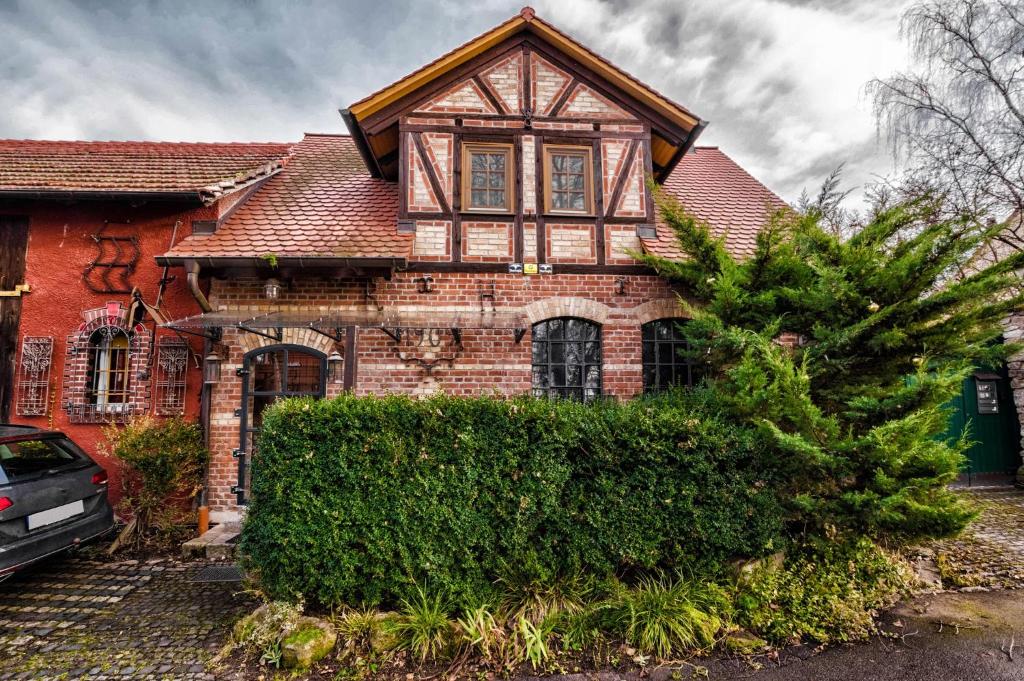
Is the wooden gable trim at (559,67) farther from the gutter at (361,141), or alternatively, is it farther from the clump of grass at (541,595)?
the clump of grass at (541,595)

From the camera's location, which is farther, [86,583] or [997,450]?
[997,450]

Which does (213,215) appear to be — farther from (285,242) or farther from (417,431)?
(417,431)

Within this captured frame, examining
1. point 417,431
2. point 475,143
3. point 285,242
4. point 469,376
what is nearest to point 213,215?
point 285,242

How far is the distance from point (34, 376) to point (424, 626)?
7538 mm

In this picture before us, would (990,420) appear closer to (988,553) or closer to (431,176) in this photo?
(988,553)

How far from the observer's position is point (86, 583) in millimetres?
4980

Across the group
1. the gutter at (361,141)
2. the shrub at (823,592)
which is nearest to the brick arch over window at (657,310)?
the shrub at (823,592)

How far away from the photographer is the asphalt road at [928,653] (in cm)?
342

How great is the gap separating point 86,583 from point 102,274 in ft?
15.3

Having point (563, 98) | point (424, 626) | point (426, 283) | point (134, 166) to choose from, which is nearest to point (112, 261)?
point (134, 166)

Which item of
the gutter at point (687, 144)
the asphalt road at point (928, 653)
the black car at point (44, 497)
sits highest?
the gutter at point (687, 144)

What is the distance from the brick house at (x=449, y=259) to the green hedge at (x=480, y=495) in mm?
2583

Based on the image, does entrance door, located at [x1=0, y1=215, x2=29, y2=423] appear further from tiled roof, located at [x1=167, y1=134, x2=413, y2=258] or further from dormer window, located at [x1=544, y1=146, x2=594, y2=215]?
dormer window, located at [x1=544, y1=146, x2=594, y2=215]

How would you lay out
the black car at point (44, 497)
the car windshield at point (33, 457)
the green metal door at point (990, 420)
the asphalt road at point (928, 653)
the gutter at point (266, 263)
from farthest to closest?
the green metal door at point (990, 420)
the gutter at point (266, 263)
the car windshield at point (33, 457)
the black car at point (44, 497)
the asphalt road at point (928, 653)
